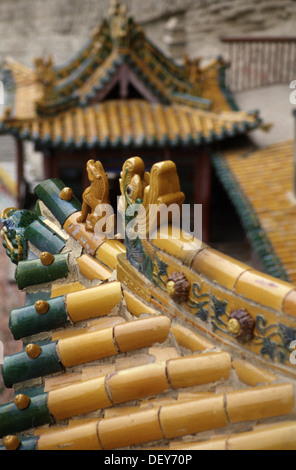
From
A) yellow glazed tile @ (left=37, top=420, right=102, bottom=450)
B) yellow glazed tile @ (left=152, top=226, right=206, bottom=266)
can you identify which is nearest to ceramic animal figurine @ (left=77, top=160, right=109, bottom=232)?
yellow glazed tile @ (left=152, top=226, right=206, bottom=266)

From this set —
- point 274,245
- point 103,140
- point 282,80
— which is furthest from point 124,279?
point 282,80

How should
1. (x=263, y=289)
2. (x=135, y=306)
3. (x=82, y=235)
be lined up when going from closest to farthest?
(x=263, y=289)
(x=135, y=306)
(x=82, y=235)

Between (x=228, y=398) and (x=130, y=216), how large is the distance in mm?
1262

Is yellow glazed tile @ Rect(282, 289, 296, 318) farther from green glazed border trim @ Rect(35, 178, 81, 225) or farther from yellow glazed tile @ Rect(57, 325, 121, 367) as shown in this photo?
green glazed border trim @ Rect(35, 178, 81, 225)

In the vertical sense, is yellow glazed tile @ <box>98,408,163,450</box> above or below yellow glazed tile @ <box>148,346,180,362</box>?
below

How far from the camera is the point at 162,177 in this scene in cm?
395

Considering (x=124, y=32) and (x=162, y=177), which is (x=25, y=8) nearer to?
(x=124, y=32)

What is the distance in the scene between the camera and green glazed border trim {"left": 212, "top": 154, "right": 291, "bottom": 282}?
30.5ft

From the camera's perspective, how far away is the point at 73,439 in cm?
376

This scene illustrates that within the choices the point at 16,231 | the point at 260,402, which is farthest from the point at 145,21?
the point at 260,402

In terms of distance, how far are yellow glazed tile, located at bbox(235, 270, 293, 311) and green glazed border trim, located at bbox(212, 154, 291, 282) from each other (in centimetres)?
552

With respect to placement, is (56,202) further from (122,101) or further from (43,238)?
(122,101)

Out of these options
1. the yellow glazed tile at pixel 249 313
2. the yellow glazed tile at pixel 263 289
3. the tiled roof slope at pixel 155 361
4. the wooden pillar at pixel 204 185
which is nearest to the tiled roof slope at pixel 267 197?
the wooden pillar at pixel 204 185

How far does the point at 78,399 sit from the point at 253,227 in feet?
22.5
